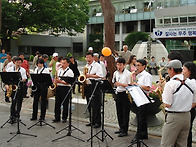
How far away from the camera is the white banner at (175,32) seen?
4384cm

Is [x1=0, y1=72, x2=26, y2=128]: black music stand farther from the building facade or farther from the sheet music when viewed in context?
the building facade

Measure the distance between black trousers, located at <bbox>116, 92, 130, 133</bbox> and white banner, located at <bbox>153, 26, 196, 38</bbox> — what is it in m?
39.2

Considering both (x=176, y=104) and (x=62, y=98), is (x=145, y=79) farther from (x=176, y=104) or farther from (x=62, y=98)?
(x=62, y=98)

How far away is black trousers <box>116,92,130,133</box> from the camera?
7645 mm

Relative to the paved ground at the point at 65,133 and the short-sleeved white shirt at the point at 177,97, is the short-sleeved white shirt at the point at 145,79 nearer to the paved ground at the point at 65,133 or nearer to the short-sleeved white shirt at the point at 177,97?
the paved ground at the point at 65,133

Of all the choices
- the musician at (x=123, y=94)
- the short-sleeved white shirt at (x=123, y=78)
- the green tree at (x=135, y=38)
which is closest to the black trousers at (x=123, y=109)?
the musician at (x=123, y=94)

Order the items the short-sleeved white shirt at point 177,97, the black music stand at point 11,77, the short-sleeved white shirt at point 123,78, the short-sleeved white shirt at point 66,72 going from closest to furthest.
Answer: the short-sleeved white shirt at point 177,97, the short-sleeved white shirt at point 123,78, the black music stand at point 11,77, the short-sleeved white shirt at point 66,72

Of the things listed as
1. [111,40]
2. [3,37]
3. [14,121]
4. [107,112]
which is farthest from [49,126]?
[3,37]

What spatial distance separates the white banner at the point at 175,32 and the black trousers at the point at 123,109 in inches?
1543

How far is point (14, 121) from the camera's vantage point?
30.5 feet

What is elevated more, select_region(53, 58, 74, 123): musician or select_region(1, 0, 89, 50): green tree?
select_region(1, 0, 89, 50): green tree

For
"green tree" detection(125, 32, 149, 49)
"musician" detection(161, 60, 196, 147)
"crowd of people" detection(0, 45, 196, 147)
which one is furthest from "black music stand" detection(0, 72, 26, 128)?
"green tree" detection(125, 32, 149, 49)

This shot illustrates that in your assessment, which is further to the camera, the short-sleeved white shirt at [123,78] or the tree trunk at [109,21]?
the tree trunk at [109,21]

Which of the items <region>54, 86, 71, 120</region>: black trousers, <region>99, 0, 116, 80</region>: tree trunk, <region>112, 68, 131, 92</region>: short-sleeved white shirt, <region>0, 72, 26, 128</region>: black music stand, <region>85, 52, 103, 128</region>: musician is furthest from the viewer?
<region>99, 0, 116, 80</region>: tree trunk
